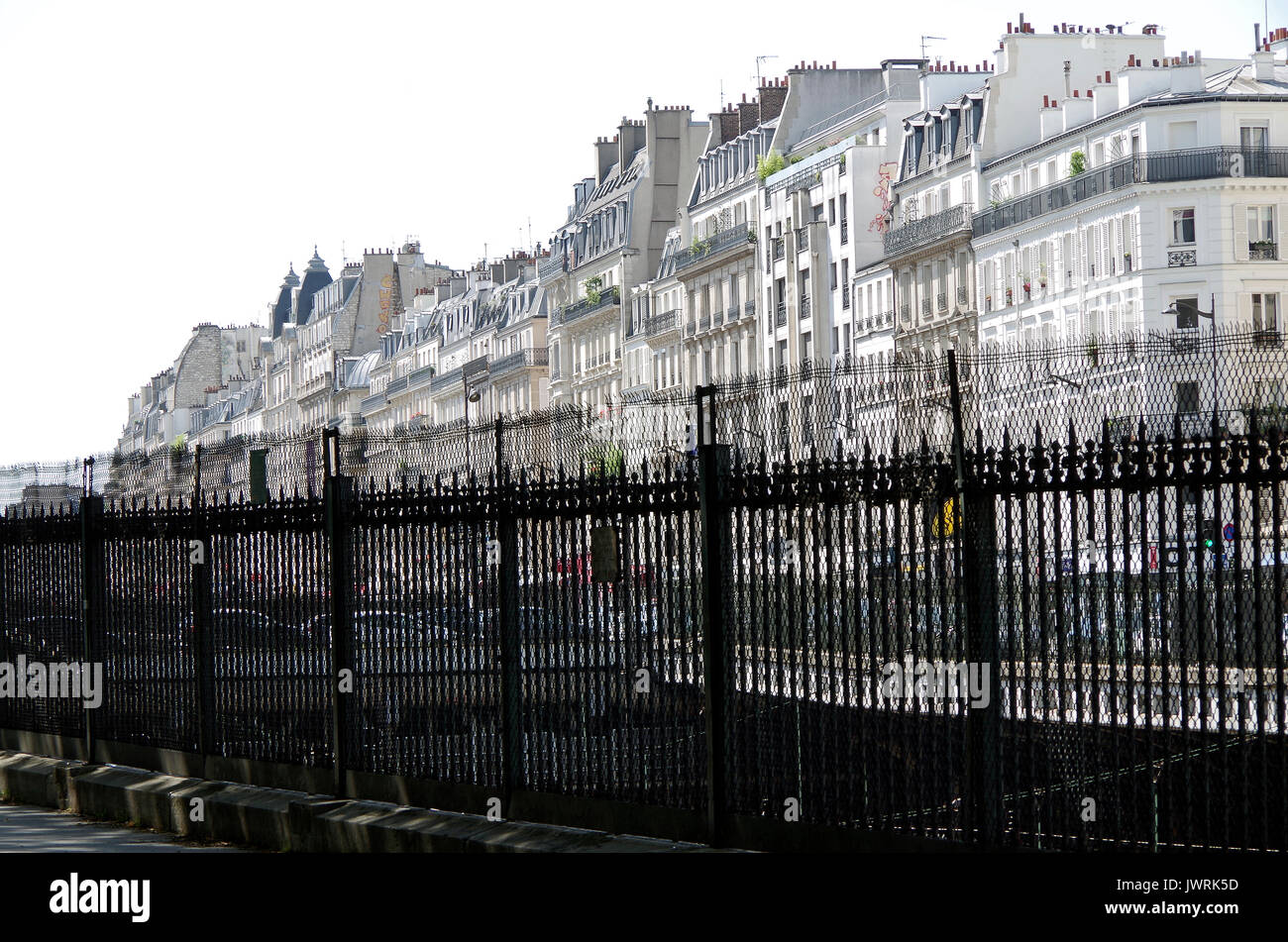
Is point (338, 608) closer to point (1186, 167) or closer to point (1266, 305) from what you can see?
point (1186, 167)

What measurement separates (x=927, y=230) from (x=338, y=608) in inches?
2311

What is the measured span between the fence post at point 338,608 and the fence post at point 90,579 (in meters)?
3.53

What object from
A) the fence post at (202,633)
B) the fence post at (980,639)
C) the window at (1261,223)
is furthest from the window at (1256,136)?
the fence post at (980,639)

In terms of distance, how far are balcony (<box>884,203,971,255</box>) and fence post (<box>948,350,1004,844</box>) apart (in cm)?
5961

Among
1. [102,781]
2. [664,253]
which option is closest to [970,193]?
[664,253]

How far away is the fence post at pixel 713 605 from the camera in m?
9.30

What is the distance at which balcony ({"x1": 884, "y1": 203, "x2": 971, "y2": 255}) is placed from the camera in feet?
220

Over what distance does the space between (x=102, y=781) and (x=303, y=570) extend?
8.82 feet

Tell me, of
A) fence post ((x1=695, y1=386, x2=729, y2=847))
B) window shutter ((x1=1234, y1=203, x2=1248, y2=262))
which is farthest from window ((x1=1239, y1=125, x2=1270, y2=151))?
fence post ((x1=695, y1=386, x2=729, y2=847))

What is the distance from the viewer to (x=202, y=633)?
1359 cm

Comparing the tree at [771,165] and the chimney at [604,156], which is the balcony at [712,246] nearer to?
the tree at [771,165]

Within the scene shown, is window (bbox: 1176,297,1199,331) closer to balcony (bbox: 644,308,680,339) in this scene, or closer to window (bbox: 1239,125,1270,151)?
window (bbox: 1239,125,1270,151)

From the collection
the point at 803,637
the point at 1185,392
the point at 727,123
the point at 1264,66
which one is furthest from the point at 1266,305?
the point at 803,637
